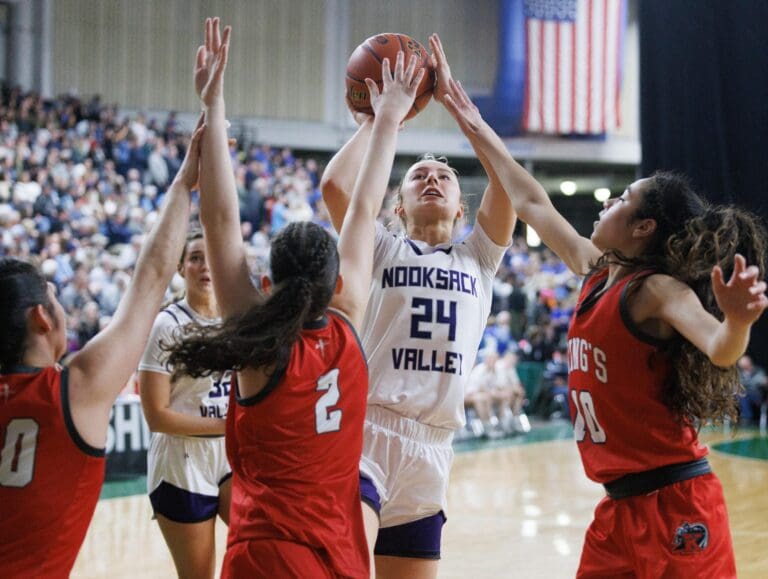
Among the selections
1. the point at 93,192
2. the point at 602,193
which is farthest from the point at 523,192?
the point at 602,193

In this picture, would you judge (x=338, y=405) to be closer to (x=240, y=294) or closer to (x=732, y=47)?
(x=240, y=294)

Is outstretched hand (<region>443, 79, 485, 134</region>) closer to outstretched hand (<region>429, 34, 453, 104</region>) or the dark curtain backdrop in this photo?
outstretched hand (<region>429, 34, 453, 104</region>)

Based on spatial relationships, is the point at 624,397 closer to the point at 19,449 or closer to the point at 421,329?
the point at 421,329

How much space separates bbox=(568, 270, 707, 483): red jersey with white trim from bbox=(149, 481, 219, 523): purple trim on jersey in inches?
68.1

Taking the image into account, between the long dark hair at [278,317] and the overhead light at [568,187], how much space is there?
2338cm

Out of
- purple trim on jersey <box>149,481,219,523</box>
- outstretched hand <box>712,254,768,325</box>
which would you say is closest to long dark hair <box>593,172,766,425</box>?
outstretched hand <box>712,254,768,325</box>

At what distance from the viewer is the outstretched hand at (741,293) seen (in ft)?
7.75

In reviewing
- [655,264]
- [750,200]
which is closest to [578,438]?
[655,264]

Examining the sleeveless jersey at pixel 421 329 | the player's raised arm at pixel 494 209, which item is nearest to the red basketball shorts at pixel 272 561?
the sleeveless jersey at pixel 421 329

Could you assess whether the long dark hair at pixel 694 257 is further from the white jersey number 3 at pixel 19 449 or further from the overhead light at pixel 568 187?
the overhead light at pixel 568 187

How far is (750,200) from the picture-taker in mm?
15492

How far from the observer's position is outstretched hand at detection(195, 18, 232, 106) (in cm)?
262

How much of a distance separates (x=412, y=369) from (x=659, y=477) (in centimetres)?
95

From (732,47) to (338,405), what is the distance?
14665 mm
